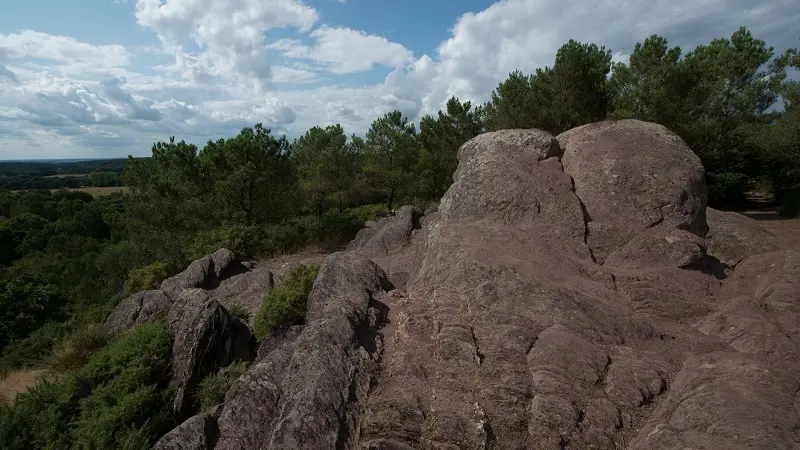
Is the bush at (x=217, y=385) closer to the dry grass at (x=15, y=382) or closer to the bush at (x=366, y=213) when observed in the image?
the dry grass at (x=15, y=382)

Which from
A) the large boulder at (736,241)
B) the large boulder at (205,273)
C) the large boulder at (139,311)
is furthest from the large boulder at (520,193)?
the large boulder at (139,311)

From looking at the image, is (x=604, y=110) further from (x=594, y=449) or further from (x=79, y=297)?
(x=79, y=297)

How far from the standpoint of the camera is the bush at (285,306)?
1358 cm

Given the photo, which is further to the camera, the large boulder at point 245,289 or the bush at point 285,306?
the large boulder at point 245,289

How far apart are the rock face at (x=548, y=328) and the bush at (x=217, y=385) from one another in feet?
2.20

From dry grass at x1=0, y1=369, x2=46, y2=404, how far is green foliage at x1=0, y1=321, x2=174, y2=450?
19.1 feet

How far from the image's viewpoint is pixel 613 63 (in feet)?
97.8

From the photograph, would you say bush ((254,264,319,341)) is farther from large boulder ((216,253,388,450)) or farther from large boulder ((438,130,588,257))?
large boulder ((438,130,588,257))

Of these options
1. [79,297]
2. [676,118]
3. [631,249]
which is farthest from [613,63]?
[79,297]

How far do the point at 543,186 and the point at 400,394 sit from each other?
28.1 ft

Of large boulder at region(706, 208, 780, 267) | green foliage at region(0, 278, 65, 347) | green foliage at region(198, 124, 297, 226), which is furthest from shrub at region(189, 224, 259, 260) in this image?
large boulder at region(706, 208, 780, 267)

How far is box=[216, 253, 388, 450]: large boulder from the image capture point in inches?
326

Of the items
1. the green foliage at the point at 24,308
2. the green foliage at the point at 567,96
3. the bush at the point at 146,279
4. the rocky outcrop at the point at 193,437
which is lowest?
the green foliage at the point at 24,308

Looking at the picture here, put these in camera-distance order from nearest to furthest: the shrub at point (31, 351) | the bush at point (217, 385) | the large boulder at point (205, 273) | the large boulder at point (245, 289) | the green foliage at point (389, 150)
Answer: the bush at point (217, 385) → the large boulder at point (245, 289) → the large boulder at point (205, 273) → the shrub at point (31, 351) → the green foliage at point (389, 150)
